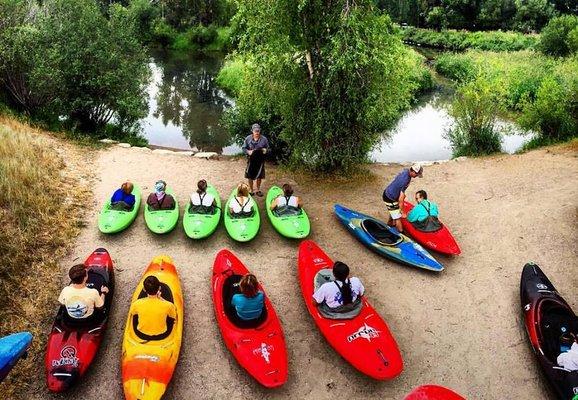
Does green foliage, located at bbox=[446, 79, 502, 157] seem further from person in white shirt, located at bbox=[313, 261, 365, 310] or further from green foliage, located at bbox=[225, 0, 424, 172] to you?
person in white shirt, located at bbox=[313, 261, 365, 310]

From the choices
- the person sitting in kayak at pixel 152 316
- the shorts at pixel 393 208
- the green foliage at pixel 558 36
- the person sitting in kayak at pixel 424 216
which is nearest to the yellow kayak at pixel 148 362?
the person sitting in kayak at pixel 152 316

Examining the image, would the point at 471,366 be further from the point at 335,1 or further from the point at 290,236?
the point at 335,1

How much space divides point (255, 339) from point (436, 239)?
420cm

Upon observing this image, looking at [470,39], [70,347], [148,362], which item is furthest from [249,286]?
[470,39]

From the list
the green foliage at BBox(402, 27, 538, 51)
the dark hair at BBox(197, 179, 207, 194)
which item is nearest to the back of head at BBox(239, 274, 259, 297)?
the dark hair at BBox(197, 179, 207, 194)

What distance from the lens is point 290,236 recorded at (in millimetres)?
8188

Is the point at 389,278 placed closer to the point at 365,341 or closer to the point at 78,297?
the point at 365,341

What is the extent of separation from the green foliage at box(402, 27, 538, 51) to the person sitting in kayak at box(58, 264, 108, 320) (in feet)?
87.0

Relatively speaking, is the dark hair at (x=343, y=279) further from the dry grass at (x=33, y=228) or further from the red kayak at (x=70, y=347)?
the dry grass at (x=33, y=228)

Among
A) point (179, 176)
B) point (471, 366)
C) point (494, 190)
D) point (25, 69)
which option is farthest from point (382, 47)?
point (25, 69)

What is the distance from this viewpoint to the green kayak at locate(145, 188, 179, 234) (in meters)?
8.22

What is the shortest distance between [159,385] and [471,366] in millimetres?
4198

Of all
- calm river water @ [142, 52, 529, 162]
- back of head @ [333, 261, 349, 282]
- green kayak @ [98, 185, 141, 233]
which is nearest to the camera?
back of head @ [333, 261, 349, 282]

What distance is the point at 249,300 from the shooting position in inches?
229
